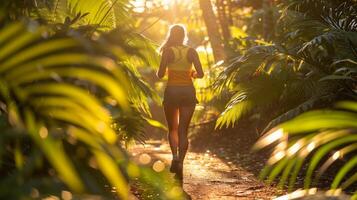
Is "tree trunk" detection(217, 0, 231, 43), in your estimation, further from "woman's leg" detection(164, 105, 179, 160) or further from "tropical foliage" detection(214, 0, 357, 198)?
"woman's leg" detection(164, 105, 179, 160)

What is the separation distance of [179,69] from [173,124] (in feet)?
2.25

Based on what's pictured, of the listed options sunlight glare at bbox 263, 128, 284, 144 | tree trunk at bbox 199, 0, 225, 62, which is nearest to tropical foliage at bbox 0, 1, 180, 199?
sunlight glare at bbox 263, 128, 284, 144

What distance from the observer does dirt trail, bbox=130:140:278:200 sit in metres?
6.64

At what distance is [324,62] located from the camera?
812 centimetres

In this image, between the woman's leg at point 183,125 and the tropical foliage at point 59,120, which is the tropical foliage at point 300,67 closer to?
the woman's leg at point 183,125

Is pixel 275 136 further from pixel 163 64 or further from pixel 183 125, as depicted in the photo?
pixel 163 64

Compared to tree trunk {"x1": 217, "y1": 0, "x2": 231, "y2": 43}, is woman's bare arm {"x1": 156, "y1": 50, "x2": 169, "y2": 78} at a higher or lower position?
lower

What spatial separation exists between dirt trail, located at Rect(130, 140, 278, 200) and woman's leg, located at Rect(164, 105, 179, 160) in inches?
19.5

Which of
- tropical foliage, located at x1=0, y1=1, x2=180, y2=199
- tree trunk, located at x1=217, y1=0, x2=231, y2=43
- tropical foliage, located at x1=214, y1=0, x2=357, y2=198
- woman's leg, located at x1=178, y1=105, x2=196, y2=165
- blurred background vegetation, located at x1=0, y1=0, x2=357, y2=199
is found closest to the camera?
tropical foliage, located at x1=0, y1=1, x2=180, y2=199

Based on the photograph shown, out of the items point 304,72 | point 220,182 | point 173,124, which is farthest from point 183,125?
point 304,72

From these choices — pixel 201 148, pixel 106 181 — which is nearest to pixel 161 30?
pixel 201 148

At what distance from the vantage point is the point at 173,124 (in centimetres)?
726

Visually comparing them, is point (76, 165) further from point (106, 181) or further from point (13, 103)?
point (106, 181)

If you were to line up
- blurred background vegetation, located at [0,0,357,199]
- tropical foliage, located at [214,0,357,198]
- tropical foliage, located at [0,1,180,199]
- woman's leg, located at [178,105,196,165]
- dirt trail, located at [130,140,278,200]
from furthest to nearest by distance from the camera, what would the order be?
tropical foliage, located at [214,0,357,198]
woman's leg, located at [178,105,196,165]
dirt trail, located at [130,140,278,200]
blurred background vegetation, located at [0,0,357,199]
tropical foliage, located at [0,1,180,199]
